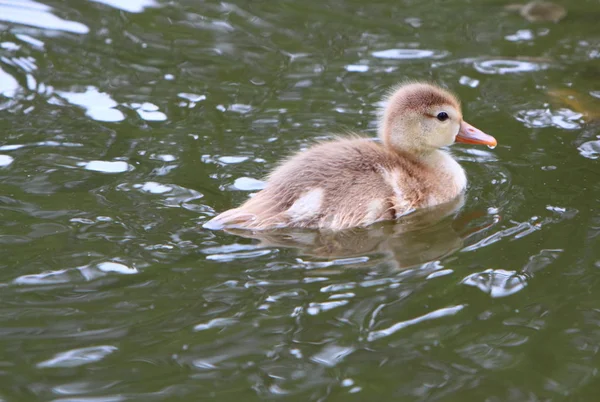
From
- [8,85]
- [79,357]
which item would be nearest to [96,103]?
[8,85]

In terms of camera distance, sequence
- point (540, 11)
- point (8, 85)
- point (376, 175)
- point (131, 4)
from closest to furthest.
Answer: point (376, 175) → point (8, 85) → point (131, 4) → point (540, 11)

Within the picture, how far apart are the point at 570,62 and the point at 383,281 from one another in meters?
3.78

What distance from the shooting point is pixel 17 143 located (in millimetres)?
5953

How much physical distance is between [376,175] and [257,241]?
2.79 ft

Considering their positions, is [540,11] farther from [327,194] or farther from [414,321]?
[414,321]

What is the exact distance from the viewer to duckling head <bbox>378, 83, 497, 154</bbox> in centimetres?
572

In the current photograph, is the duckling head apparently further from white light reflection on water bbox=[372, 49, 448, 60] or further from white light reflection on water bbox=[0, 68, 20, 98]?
white light reflection on water bbox=[0, 68, 20, 98]

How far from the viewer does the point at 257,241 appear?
495 cm

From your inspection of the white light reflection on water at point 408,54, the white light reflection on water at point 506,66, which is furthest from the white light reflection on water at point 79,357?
the white light reflection on water at point 506,66

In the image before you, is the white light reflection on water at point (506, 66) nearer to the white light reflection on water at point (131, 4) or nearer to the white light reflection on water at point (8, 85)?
the white light reflection on water at point (131, 4)

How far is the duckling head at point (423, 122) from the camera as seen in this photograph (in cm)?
572

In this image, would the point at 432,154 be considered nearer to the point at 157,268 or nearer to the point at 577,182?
the point at 577,182

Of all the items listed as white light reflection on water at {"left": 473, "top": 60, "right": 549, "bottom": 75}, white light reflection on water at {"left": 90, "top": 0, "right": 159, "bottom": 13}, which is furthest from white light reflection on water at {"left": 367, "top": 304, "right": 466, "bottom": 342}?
white light reflection on water at {"left": 90, "top": 0, "right": 159, "bottom": 13}

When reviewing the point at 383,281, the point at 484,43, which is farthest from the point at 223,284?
the point at 484,43
